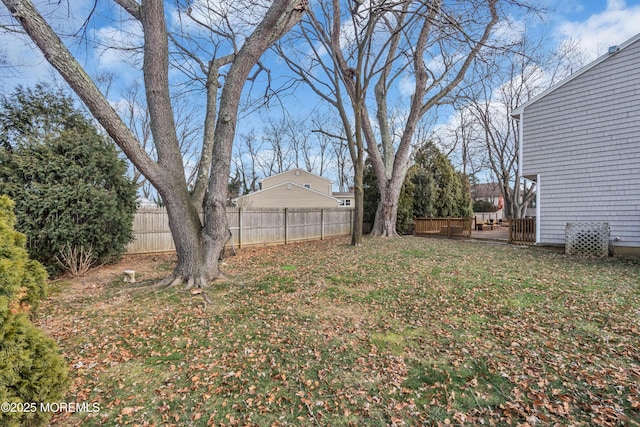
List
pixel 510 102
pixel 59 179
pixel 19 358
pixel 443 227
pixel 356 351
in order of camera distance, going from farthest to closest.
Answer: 1. pixel 510 102
2. pixel 443 227
3. pixel 59 179
4. pixel 356 351
5. pixel 19 358

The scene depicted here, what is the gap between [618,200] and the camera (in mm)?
8445

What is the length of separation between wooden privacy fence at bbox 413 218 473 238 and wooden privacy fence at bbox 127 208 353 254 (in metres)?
3.66

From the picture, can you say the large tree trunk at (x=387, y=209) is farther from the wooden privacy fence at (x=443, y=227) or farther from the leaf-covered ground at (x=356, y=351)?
the leaf-covered ground at (x=356, y=351)

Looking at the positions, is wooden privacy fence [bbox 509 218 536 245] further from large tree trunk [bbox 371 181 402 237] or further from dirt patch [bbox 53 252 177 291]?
dirt patch [bbox 53 252 177 291]

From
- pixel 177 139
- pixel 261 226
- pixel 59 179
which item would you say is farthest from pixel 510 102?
pixel 59 179

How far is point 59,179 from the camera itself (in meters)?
5.84

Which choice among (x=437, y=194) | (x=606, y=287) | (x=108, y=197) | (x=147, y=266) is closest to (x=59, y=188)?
(x=108, y=197)

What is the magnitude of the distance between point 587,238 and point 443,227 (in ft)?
20.7

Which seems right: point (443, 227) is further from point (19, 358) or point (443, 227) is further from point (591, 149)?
point (19, 358)

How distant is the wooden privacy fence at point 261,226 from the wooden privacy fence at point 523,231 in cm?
733

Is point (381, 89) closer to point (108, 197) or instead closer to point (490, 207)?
point (108, 197)

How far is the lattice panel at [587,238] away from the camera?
8414 mm

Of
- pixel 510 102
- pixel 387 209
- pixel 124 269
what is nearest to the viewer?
pixel 124 269

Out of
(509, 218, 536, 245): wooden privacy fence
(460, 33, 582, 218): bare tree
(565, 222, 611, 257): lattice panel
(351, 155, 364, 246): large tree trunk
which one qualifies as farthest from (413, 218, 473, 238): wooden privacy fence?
(351, 155, 364, 246): large tree trunk
